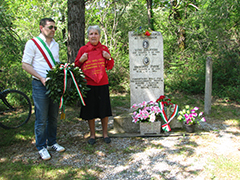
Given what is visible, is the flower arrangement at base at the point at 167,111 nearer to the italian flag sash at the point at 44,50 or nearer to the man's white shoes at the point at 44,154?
the man's white shoes at the point at 44,154

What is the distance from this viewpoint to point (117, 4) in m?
9.98

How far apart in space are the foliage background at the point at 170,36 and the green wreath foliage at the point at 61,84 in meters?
3.68

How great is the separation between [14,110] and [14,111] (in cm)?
6

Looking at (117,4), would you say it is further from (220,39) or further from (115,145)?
(115,145)

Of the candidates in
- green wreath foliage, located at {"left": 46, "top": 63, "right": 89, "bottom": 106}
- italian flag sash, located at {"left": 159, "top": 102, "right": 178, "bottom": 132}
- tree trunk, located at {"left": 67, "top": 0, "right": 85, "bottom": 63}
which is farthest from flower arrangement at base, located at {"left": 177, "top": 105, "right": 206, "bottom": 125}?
tree trunk, located at {"left": 67, "top": 0, "right": 85, "bottom": 63}

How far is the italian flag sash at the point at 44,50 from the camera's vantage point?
3090 millimetres

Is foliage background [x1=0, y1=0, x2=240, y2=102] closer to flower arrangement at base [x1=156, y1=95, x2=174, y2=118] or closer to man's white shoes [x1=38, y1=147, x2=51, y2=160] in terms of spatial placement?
flower arrangement at base [x1=156, y1=95, x2=174, y2=118]

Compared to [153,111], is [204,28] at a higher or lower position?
higher

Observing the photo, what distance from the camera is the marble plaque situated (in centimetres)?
465

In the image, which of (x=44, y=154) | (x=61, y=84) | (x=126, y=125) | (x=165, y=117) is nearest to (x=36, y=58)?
(x=61, y=84)

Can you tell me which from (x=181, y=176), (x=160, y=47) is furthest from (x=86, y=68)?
(x=181, y=176)

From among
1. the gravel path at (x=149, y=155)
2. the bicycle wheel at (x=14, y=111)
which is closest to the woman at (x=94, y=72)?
the gravel path at (x=149, y=155)

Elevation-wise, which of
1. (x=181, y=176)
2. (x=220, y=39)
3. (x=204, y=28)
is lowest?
(x=181, y=176)

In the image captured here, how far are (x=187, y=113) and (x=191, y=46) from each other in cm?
566
